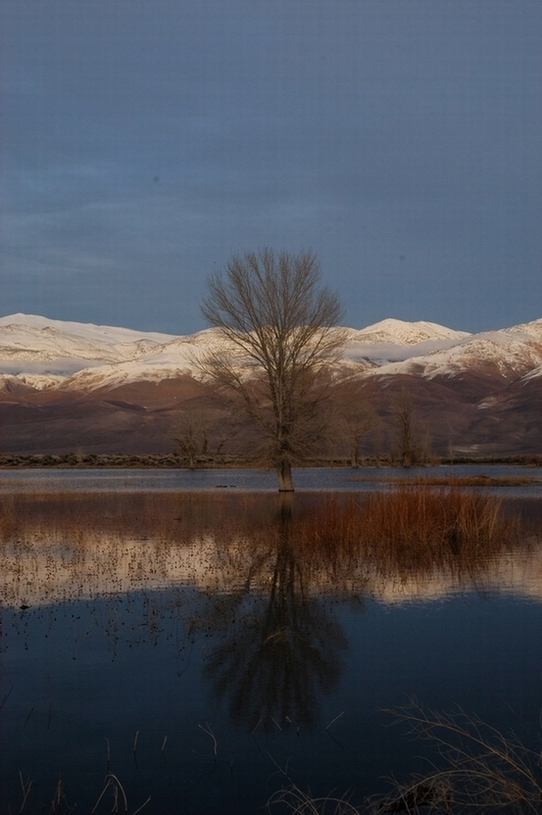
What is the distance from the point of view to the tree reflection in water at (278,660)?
26.2 feet

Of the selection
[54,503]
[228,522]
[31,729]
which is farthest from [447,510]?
[54,503]

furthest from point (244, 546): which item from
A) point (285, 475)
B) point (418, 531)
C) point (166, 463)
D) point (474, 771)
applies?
point (166, 463)

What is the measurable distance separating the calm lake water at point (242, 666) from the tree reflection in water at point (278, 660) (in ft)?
0.09

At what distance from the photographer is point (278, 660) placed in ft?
30.9

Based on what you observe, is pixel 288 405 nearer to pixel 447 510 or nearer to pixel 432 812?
pixel 447 510

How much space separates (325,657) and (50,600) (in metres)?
4.85

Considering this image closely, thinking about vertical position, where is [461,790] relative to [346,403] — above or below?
below

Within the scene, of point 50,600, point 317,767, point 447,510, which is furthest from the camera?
point 447,510

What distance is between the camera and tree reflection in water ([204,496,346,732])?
7980 millimetres

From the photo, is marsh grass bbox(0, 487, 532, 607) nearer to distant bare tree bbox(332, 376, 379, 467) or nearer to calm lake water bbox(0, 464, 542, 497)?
distant bare tree bbox(332, 376, 379, 467)

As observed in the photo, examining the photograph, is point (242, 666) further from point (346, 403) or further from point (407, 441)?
point (407, 441)

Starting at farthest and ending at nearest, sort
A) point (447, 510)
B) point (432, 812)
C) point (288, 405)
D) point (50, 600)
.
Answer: point (288, 405), point (447, 510), point (50, 600), point (432, 812)

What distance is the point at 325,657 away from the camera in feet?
31.6

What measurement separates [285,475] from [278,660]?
105 feet
